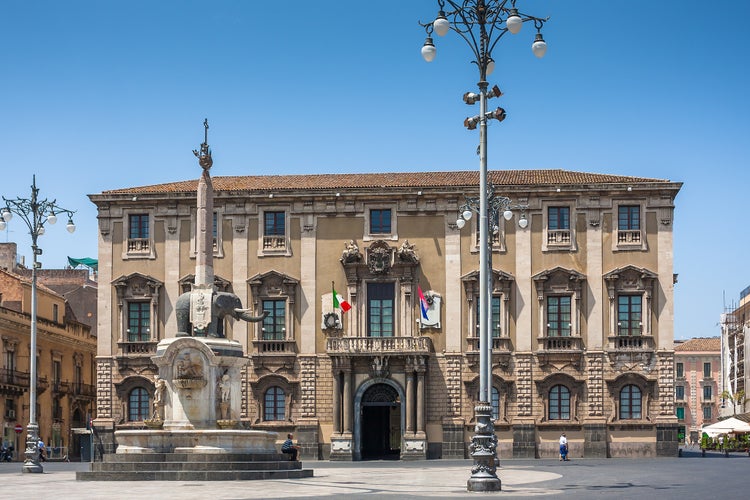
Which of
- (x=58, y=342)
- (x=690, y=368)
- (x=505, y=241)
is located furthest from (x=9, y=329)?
(x=690, y=368)

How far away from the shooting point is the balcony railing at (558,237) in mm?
59125

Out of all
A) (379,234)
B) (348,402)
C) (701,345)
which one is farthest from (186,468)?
(701,345)

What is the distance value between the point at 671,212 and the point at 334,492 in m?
33.9

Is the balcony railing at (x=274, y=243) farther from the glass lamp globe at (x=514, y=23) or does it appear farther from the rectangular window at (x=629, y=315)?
the glass lamp globe at (x=514, y=23)

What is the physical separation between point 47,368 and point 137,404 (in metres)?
15.3

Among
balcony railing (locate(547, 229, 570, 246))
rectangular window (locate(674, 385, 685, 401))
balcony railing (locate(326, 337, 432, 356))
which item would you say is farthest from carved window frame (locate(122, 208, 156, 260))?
rectangular window (locate(674, 385, 685, 401))

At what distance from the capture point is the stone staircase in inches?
1339

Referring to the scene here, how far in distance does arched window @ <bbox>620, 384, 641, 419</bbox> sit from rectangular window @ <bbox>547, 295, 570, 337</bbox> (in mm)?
3667

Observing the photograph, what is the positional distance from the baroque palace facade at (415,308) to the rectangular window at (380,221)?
6cm

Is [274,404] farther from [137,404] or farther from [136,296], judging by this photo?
[136,296]

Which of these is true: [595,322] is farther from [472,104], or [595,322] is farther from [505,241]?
[472,104]

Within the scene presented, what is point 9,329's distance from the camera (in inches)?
2744

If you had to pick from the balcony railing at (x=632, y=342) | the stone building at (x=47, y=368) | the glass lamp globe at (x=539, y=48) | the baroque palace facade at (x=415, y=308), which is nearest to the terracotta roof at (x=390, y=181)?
the baroque palace facade at (x=415, y=308)

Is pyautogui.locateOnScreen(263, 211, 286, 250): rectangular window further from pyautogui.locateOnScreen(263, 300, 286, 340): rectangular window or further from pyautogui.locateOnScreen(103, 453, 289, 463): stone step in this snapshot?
pyautogui.locateOnScreen(103, 453, 289, 463): stone step
